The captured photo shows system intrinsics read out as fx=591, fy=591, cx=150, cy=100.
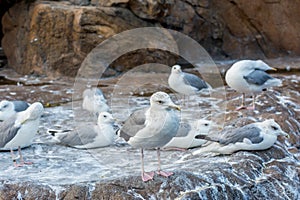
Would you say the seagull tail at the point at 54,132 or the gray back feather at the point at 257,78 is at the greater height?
the gray back feather at the point at 257,78

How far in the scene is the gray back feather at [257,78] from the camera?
7.02 meters

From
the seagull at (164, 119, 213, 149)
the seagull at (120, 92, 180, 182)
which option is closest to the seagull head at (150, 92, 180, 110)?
the seagull at (120, 92, 180, 182)

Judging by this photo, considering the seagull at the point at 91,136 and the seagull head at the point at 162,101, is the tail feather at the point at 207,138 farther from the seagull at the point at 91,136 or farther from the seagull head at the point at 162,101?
the seagull head at the point at 162,101

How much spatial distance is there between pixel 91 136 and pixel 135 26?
4.88 meters

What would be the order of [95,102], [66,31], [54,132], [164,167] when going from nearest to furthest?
[164,167] → [54,132] → [95,102] → [66,31]

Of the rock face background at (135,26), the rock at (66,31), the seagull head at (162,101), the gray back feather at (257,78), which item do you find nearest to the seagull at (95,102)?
the gray back feather at (257,78)

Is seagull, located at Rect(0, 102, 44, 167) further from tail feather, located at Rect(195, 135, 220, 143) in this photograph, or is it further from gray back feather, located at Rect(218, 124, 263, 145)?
gray back feather, located at Rect(218, 124, 263, 145)

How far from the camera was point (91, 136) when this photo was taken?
5848mm

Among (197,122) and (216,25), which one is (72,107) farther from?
(216,25)

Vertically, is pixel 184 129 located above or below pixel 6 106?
above

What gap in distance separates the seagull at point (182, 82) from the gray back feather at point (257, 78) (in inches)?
26.9

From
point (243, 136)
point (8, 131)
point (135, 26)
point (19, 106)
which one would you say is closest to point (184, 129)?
point (243, 136)

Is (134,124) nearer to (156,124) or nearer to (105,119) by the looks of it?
(156,124)

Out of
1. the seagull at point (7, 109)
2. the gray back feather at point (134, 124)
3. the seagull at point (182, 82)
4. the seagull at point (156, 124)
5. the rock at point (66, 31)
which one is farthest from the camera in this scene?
the rock at point (66, 31)
